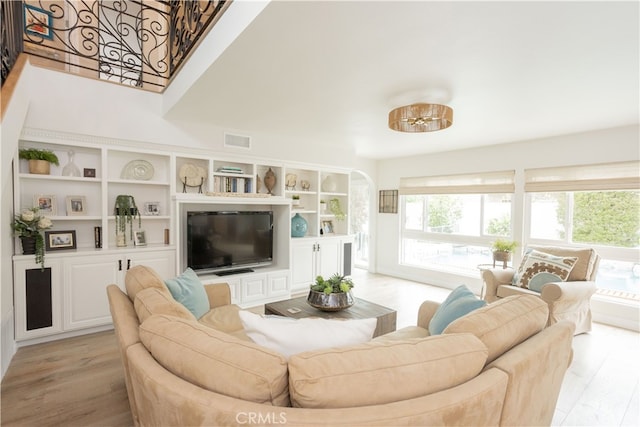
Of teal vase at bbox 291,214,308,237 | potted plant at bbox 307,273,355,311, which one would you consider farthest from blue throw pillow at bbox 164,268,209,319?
teal vase at bbox 291,214,308,237

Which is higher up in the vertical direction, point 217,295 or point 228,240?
point 228,240

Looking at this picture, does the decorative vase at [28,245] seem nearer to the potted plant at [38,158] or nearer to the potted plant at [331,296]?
the potted plant at [38,158]

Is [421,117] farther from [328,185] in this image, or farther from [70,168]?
[70,168]

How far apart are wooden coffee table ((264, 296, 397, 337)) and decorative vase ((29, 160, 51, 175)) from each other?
2539 millimetres

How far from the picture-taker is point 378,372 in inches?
41.0

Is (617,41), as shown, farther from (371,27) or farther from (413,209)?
(413,209)

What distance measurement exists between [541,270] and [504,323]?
104 inches

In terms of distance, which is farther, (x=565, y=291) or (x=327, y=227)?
(x=327, y=227)

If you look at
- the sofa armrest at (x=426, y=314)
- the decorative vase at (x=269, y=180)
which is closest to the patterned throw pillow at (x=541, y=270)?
the sofa armrest at (x=426, y=314)

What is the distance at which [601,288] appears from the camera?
3.99 metres

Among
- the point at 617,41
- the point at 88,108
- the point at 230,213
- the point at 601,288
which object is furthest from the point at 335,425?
the point at 601,288

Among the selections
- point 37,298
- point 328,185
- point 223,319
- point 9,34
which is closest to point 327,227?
point 328,185

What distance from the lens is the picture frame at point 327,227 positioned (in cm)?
558

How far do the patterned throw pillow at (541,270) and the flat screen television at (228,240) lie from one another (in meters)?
3.19
